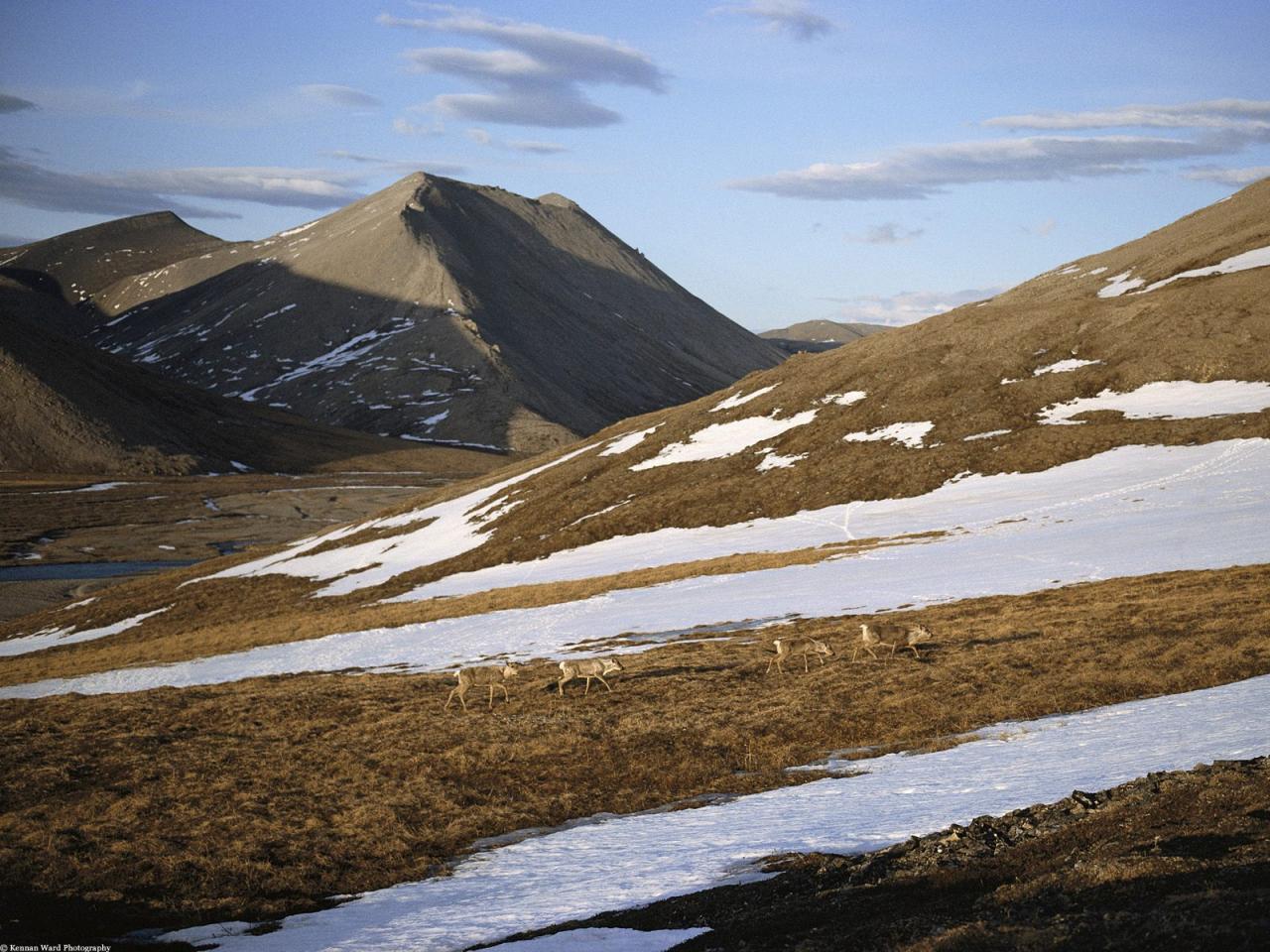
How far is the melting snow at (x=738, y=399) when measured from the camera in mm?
92106

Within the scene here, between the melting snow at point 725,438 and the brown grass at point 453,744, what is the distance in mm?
46893

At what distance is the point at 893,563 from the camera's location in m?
48.5

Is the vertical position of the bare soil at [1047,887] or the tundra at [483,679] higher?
the bare soil at [1047,887]

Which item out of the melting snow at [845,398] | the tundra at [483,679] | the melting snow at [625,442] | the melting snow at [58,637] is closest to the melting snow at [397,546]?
the melting snow at [625,442]

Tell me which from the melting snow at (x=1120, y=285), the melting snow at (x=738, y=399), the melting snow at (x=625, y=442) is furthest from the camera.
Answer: the melting snow at (x=1120, y=285)

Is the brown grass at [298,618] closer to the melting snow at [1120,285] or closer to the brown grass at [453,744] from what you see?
the brown grass at [453,744]

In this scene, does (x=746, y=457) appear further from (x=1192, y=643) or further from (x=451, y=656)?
(x=1192, y=643)

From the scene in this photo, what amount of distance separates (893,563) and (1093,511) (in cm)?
1215

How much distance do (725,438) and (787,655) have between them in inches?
2135

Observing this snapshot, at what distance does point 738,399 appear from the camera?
94250 millimetres

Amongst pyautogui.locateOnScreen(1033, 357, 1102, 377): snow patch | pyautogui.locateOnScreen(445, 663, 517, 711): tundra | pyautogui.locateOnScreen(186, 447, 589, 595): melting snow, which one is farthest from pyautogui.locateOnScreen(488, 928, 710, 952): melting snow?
pyautogui.locateOnScreen(1033, 357, 1102, 377): snow patch

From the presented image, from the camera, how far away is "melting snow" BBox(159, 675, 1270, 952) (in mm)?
14625

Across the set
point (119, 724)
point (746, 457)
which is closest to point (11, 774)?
point (119, 724)

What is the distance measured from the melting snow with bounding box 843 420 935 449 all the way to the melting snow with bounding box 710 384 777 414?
687 inches
